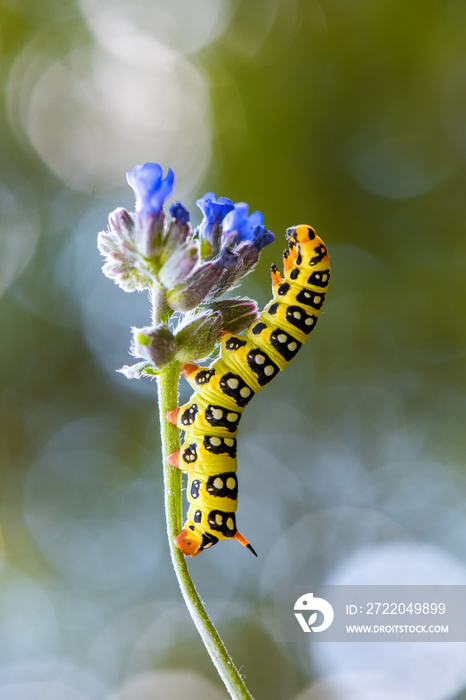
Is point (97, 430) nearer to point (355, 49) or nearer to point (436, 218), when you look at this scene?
point (436, 218)

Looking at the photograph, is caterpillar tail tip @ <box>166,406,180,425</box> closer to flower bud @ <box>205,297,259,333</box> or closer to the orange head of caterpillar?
the orange head of caterpillar

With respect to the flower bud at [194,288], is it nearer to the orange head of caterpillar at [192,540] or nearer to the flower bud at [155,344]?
the flower bud at [155,344]

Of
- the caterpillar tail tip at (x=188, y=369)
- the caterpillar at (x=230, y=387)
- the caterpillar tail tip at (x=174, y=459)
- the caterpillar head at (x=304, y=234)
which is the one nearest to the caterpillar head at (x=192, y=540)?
the caterpillar at (x=230, y=387)

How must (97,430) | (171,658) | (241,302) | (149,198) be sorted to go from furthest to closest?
(97,430) → (171,658) → (241,302) → (149,198)

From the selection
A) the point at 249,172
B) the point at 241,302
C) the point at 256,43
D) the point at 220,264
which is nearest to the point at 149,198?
the point at 220,264

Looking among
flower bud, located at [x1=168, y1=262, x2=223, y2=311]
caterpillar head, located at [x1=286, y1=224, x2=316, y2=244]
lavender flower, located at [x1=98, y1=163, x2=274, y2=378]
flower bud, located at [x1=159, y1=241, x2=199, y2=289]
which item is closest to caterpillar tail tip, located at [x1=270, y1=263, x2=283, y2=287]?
caterpillar head, located at [x1=286, y1=224, x2=316, y2=244]
